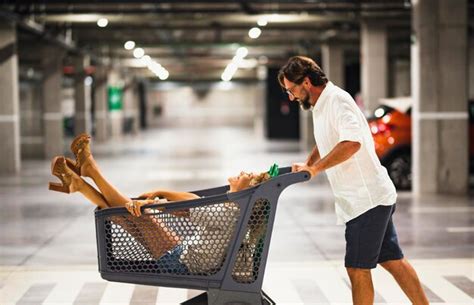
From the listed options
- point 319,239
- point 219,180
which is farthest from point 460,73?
point 319,239

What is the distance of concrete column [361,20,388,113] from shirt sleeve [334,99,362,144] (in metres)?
21.7

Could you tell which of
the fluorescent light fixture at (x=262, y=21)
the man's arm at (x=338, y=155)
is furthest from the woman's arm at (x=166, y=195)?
the fluorescent light fixture at (x=262, y=21)

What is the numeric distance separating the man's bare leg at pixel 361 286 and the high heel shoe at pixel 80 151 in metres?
1.69

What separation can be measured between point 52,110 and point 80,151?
91.3 feet

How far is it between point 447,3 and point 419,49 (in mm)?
949

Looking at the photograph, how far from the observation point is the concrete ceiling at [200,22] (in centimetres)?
2422

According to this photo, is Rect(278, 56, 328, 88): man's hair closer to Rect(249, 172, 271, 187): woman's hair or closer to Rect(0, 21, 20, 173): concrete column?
Rect(249, 172, 271, 187): woman's hair

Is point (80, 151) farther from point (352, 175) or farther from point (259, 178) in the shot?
point (352, 175)

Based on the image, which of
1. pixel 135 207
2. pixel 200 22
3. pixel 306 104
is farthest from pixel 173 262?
pixel 200 22

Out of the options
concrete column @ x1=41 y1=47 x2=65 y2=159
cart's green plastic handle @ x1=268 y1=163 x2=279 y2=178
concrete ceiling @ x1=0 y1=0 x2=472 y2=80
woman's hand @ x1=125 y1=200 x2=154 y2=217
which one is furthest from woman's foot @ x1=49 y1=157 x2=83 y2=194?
concrete column @ x1=41 y1=47 x2=65 y2=159

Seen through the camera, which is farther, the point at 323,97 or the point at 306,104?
the point at 306,104

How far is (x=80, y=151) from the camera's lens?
18.2 feet

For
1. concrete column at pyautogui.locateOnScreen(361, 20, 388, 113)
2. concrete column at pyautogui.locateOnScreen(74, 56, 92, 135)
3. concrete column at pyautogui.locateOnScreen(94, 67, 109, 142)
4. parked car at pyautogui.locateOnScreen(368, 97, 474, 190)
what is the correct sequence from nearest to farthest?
parked car at pyautogui.locateOnScreen(368, 97, 474, 190)
concrete column at pyautogui.locateOnScreen(361, 20, 388, 113)
concrete column at pyautogui.locateOnScreen(74, 56, 92, 135)
concrete column at pyautogui.locateOnScreen(94, 67, 109, 142)

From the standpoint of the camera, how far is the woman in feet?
17.5
